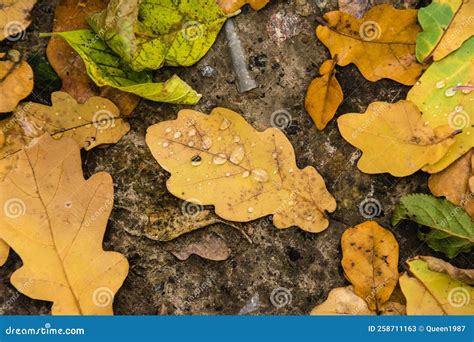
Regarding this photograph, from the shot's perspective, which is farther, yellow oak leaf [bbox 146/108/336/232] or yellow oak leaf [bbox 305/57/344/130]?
yellow oak leaf [bbox 305/57/344/130]

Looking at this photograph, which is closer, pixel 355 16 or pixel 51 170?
pixel 51 170

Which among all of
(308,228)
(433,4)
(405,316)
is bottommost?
(405,316)

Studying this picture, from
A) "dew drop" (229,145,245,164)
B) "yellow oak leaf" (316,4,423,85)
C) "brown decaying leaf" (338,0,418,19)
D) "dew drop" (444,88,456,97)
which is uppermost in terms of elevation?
"brown decaying leaf" (338,0,418,19)

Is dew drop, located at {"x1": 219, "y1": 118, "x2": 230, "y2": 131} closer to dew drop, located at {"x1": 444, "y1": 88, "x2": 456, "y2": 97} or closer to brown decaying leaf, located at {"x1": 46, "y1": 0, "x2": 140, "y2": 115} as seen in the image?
brown decaying leaf, located at {"x1": 46, "y1": 0, "x2": 140, "y2": 115}

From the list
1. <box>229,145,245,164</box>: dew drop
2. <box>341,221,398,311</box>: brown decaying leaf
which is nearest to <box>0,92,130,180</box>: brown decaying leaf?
<box>229,145,245,164</box>: dew drop

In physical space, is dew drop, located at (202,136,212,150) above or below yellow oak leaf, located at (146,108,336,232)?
above

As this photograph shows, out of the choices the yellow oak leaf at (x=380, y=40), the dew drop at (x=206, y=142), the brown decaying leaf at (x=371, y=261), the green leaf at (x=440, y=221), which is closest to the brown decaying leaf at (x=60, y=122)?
the dew drop at (x=206, y=142)

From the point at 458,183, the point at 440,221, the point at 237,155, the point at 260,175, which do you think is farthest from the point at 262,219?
the point at 458,183

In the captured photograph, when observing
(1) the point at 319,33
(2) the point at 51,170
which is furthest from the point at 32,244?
(1) the point at 319,33

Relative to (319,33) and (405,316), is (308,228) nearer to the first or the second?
(405,316)
